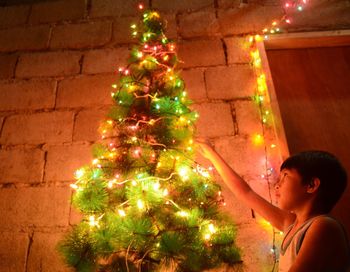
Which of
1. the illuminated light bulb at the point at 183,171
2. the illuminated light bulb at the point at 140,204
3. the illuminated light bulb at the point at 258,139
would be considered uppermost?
the illuminated light bulb at the point at 258,139

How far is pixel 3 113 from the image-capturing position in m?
2.36

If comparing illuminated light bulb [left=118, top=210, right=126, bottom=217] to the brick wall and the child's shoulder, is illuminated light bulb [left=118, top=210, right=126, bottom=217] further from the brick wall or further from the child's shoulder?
the child's shoulder

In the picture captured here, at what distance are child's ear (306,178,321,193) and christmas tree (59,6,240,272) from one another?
0.40m

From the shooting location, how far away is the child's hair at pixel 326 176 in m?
1.42

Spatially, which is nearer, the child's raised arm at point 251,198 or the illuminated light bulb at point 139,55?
the child's raised arm at point 251,198

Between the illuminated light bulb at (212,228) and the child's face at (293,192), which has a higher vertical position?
the child's face at (293,192)

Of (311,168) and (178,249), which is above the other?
(311,168)

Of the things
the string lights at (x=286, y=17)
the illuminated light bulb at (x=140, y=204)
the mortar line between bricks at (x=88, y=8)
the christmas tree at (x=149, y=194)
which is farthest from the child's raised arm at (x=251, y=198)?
the mortar line between bricks at (x=88, y=8)

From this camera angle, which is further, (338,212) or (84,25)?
(84,25)

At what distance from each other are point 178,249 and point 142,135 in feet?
2.01

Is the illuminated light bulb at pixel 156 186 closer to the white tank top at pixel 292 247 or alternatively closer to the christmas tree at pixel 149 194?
the christmas tree at pixel 149 194

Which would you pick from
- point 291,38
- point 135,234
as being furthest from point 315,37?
point 135,234

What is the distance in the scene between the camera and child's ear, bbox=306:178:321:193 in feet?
4.65

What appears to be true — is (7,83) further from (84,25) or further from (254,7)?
(254,7)
